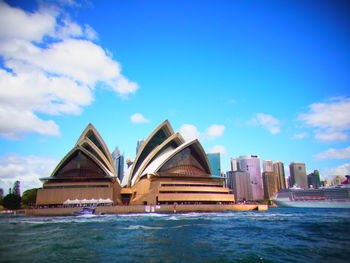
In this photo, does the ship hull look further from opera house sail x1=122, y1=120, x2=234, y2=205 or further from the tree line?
the tree line

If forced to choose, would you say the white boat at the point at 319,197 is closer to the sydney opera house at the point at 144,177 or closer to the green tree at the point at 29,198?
the sydney opera house at the point at 144,177

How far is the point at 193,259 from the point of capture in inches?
472

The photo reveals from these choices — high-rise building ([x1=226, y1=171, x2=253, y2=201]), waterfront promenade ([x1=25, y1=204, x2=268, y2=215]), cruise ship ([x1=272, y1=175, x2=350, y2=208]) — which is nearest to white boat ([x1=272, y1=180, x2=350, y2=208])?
cruise ship ([x1=272, y1=175, x2=350, y2=208])

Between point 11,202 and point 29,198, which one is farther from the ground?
point 29,198

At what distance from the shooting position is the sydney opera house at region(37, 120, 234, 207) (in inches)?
2494

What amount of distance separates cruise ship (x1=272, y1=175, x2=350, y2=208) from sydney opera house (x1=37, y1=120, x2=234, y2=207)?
3677 centimetres

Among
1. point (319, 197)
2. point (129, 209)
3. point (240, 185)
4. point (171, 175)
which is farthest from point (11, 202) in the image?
point (240, 185)

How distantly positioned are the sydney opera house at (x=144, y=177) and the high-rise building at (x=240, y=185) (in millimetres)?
112568

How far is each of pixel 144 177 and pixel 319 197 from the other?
62.3 m

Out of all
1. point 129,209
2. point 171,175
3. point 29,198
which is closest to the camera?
point 129,209

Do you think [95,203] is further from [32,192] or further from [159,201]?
[32,192]

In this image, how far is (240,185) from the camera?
A: 599 feet

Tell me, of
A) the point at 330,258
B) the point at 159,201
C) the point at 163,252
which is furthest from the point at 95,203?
the point at 330,258

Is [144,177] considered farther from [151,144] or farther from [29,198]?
[29,198]
